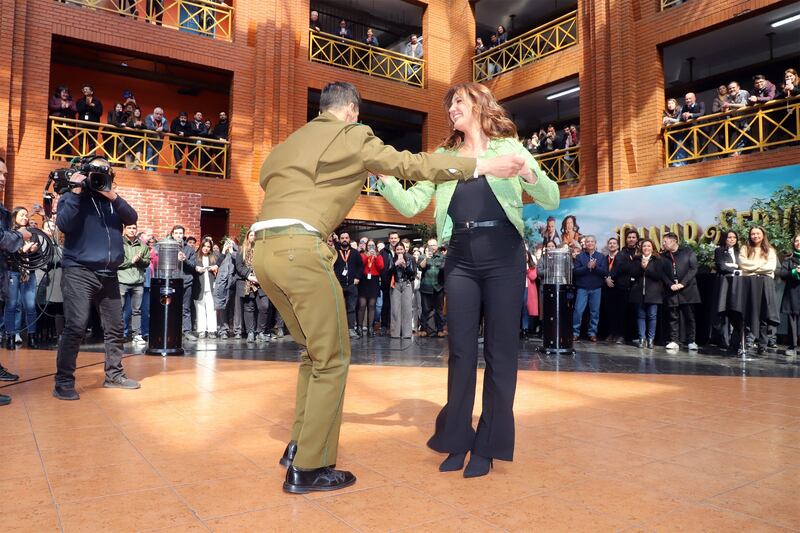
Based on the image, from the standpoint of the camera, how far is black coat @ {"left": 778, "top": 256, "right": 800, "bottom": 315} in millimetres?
7184

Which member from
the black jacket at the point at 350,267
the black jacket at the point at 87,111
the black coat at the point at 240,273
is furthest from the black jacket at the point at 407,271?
the black jacket at the point at 87,111

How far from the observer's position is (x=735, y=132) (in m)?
10.1

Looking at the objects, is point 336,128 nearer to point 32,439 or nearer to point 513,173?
point 513,173

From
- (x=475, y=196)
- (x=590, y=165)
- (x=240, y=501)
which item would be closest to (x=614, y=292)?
(x=590, y=165)

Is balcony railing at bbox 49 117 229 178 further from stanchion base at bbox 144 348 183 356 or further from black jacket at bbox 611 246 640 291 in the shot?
black jacket at bbox 611 246 640 291

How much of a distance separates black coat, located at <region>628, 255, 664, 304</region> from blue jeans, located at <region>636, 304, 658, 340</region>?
0.18 metres

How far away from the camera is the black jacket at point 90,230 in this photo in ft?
12.9

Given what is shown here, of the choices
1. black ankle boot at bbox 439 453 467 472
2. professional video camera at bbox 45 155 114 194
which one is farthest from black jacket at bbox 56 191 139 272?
black ankle boot at bbox 439 453 467 472

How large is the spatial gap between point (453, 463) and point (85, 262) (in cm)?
299

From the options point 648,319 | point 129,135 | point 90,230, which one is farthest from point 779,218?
point 129,135

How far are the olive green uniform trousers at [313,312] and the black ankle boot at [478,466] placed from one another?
0.58 metres

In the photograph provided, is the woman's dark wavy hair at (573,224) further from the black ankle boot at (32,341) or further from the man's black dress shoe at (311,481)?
the man's black dress shoe at (311,481)

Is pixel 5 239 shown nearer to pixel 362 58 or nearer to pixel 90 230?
pixel 90 230

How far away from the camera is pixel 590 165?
1200 centimetres
